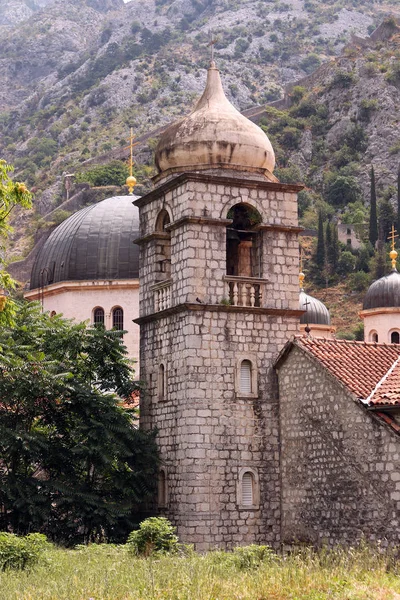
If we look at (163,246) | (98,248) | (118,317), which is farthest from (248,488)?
(98,248)

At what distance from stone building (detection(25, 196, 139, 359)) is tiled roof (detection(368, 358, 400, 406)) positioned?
45.9 ft

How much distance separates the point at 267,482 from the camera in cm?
2638

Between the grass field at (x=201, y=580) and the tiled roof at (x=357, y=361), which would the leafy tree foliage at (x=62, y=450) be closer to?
the tiled roof at (x=357, y=361)

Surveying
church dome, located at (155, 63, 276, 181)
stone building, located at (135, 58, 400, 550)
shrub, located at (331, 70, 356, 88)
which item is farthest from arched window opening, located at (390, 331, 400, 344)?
shrub, located at (331, 70, 356, 88)

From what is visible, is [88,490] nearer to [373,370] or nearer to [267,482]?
[267,482]

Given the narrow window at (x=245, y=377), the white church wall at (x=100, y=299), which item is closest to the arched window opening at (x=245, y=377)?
the narrow window at (x=245, y=377)

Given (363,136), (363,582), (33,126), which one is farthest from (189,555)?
(33,126)

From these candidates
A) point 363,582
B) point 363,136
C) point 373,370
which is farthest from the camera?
point 363,136

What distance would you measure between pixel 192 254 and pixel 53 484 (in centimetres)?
616

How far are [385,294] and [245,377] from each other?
2778cm

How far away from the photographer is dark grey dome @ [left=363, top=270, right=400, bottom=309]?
53125 mm

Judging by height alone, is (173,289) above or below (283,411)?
above

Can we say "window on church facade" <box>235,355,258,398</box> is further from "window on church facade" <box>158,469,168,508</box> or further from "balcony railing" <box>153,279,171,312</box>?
"window on church facade" <box>158,469,168,508</box>

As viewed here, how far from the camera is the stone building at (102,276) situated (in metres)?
37.2
